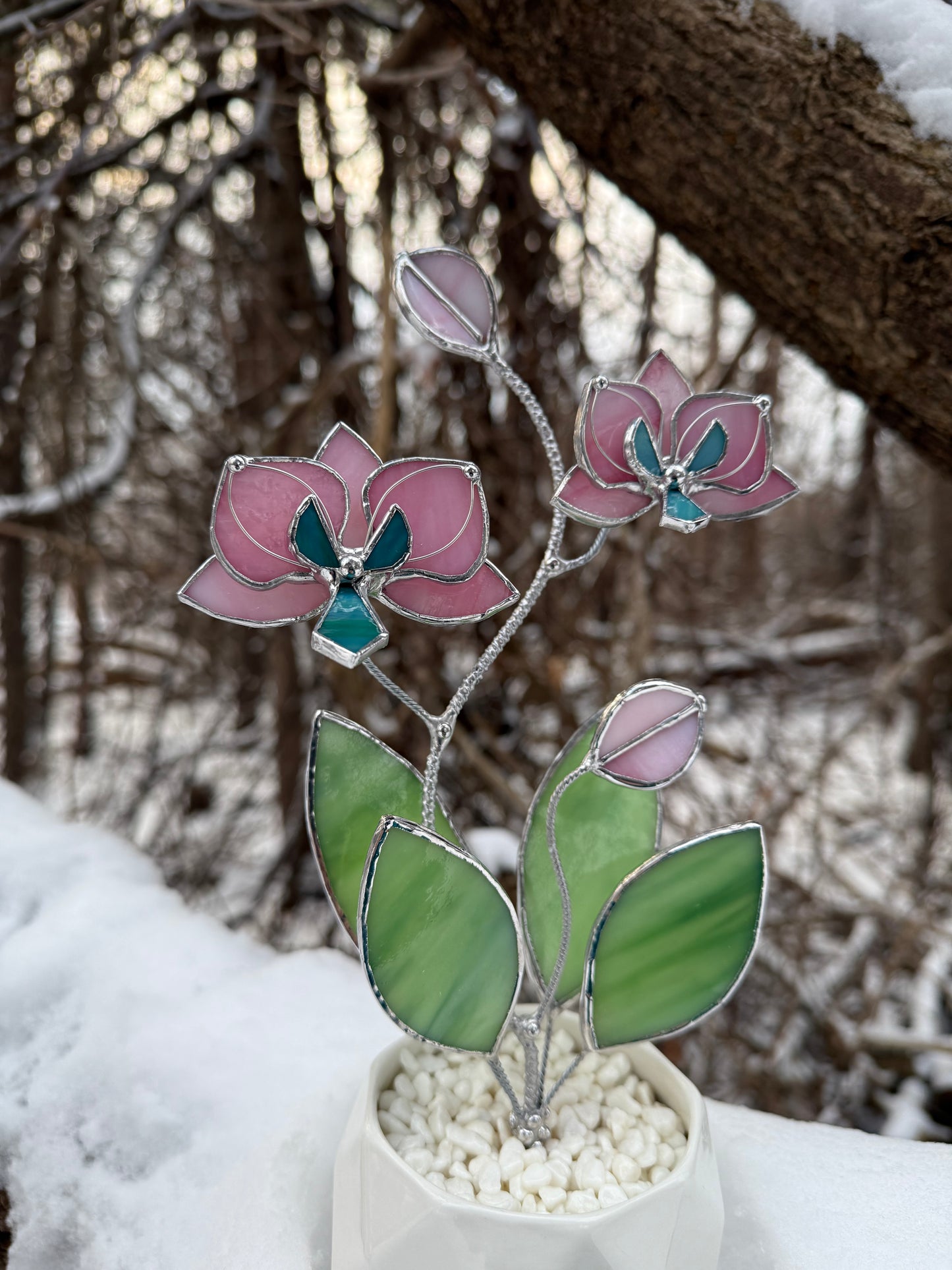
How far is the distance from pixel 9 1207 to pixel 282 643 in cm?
102

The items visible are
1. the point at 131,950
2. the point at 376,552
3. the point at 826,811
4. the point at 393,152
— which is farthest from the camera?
the point at 826,811

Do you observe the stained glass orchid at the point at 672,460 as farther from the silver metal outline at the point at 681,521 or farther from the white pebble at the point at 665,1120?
the white pebble at the point at 665,1120

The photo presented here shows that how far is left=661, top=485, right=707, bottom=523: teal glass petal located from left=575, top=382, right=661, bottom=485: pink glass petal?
2 centimetres

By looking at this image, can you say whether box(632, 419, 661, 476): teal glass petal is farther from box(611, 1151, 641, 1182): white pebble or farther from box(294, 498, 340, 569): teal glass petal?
box(611, 1151, 641, 1182): white pebble

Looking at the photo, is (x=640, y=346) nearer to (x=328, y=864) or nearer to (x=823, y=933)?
(x=328, y=864)

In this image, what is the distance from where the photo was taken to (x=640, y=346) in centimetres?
110

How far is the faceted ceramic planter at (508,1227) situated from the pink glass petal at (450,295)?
41 cm

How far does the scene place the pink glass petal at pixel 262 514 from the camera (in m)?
0.42

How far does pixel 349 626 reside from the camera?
41cm

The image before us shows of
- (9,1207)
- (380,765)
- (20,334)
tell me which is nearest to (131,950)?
(9,1207)

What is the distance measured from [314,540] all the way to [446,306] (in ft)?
0.52

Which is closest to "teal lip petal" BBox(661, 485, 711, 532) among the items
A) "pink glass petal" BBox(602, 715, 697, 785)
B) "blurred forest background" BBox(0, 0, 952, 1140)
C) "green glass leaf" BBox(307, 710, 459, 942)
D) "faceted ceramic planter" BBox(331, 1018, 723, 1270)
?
"pink glass petal" BBox(602, 715, 697, 785)

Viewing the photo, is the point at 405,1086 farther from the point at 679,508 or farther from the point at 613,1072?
the point at 679,508

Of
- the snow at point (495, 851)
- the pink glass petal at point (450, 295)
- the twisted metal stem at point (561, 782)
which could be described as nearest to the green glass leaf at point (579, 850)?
the twisted metal stem at point (561, 782)
